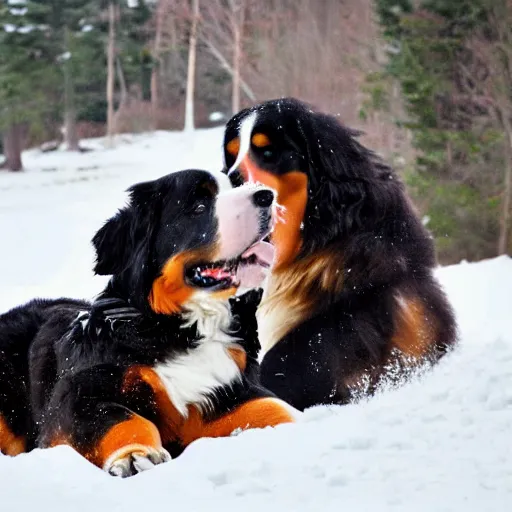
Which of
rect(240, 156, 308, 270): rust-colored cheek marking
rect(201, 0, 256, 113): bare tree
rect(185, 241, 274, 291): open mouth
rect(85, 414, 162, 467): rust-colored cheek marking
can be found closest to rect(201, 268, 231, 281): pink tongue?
rect(185, 241, 274, 291): open mouth

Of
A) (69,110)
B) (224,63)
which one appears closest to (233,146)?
(224,63)

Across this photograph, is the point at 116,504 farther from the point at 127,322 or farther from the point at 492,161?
the point at 492,161

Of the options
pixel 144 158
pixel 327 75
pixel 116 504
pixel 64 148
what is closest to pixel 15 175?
pixel 64 148

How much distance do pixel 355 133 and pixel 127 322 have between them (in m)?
1.46

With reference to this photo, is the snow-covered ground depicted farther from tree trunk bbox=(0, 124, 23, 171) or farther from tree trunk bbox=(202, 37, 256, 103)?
tree trunk bbox=(0, 124, 23, 171)

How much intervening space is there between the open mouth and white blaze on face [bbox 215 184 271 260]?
4 centimetres

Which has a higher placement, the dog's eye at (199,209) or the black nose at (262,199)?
the black nose at (262,199)

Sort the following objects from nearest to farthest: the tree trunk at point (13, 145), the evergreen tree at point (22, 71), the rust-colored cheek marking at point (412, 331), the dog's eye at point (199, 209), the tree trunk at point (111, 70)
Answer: the dog's eye at point (199, 209) < the rust-colored cheek marking at point (412, 331) < the tree trunk at point (111, 70) < the tree trunk at point (13, 145) < the evergreen tree at point (22, 71)

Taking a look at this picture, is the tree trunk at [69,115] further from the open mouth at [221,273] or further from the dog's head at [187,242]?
the open mouth at [221,273]

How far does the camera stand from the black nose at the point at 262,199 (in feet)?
9.47

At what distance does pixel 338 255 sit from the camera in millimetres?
3770

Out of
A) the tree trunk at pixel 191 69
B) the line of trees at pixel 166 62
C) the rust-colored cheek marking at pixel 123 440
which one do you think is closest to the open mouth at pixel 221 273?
the rust-colored cheek marking at pixel 123 440

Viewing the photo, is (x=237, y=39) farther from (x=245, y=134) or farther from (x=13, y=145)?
(x=13, y=145)

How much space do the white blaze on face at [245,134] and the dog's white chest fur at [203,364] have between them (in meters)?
0.82
